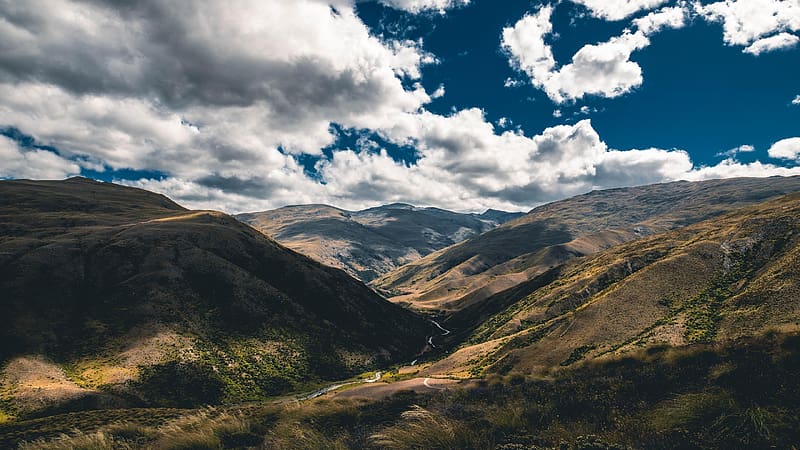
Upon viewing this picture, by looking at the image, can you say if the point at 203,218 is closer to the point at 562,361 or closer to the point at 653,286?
the point at 562,361

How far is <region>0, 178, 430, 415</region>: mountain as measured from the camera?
86.8m

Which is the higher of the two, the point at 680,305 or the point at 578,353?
the point at 680,305

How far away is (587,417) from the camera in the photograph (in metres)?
11.2

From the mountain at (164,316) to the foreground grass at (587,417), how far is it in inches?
3412

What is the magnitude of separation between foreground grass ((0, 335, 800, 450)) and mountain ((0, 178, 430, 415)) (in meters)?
86.7

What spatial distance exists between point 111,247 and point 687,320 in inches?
6654

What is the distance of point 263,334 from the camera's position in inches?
4961

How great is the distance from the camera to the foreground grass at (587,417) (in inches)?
348

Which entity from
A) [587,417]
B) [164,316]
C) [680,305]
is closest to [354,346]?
[164,316]

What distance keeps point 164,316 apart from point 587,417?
128 m

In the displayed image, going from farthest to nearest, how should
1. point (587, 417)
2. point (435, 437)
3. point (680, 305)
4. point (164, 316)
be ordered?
point (164, 316)
point (680, 305)
point (587, 417)
point (435, 437)

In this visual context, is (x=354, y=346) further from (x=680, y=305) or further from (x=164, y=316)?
(x=680, y=305)

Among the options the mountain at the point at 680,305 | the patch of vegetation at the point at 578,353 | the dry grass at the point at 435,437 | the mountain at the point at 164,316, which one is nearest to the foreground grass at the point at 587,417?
the dry grass at the point at 435,437

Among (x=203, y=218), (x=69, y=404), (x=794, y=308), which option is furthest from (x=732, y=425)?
(x=203, y=218)
